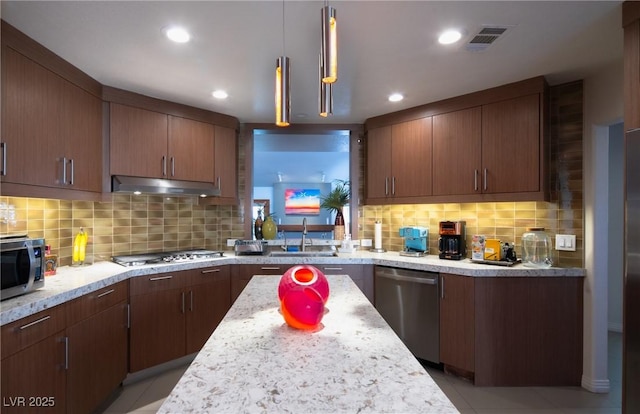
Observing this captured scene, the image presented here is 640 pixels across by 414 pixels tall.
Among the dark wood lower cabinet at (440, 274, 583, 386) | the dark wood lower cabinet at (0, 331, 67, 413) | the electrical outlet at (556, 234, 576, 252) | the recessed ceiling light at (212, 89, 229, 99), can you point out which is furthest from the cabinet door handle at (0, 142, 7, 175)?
the electrical outlet at (556, 234, 576, 252)

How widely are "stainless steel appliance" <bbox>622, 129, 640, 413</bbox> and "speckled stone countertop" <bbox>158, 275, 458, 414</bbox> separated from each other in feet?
4.18

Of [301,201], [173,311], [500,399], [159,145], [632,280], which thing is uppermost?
[159,145]

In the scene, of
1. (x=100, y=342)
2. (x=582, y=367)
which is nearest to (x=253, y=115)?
(x=100, y=342)

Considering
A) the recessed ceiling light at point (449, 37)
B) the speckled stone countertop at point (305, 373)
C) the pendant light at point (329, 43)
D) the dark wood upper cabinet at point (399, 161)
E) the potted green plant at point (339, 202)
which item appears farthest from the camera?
the potted green plant at point (339, 202)

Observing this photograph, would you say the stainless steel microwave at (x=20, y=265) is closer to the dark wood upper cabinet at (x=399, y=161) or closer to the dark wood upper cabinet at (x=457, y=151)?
the dark wood upper cabinet at (x=399, y=161)

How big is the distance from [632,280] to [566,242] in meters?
1.08

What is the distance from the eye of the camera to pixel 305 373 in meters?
0.85

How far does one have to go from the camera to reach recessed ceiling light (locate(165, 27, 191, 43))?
1.78 m

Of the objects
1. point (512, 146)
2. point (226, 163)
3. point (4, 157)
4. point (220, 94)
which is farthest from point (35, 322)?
point (512, 146)

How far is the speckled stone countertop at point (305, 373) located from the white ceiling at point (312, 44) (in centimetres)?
148

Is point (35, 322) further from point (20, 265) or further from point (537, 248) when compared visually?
point (537, 248)

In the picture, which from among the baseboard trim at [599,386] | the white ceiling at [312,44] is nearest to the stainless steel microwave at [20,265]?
the white ceiling at [312,44]

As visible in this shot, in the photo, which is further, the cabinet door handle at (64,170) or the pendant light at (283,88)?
the cabinet door handle at (64,170)

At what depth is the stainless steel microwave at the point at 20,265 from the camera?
1.58 m
